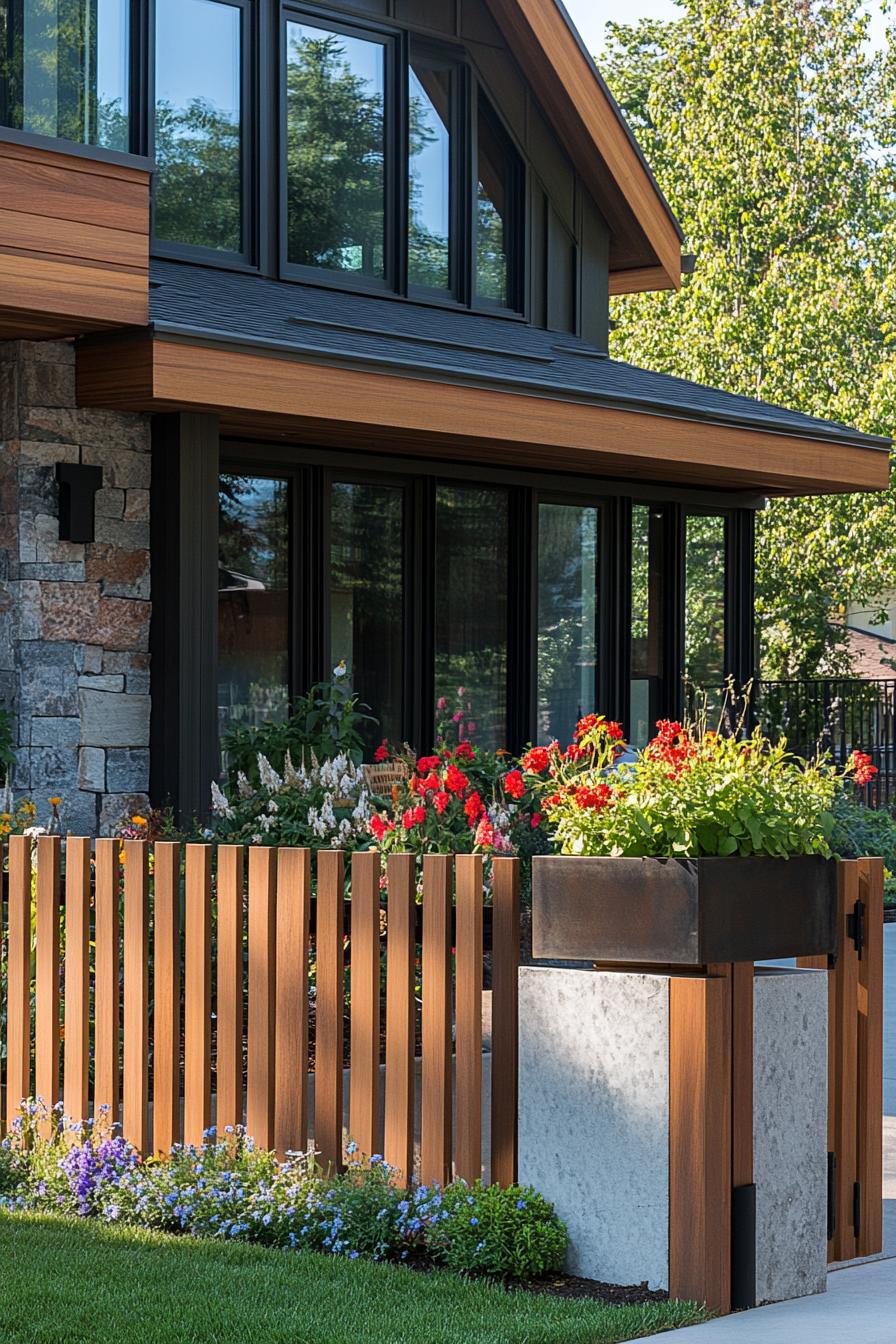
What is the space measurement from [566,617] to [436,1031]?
29.6 feet

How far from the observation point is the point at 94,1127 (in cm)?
562

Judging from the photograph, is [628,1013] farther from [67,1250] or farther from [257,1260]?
[67,1250]

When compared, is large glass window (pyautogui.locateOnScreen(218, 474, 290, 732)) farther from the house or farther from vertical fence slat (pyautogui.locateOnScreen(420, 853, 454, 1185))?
vertical fence slat (pyautogui.locateOnScreen(420, 853, 454, 1185))

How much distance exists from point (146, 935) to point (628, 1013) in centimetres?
171

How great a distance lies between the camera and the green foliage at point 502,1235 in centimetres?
464

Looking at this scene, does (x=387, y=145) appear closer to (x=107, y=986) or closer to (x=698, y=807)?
(x=107, y=986)

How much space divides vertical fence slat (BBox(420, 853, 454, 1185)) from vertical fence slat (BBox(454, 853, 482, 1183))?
0.12 feet

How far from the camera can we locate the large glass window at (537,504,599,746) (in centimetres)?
1355

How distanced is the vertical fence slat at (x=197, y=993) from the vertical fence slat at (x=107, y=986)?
0.29 meters

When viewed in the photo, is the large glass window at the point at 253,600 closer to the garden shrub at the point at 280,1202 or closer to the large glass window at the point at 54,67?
the large glass window at the point at 54,67

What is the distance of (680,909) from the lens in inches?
179

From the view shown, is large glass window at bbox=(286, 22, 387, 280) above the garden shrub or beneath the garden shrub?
above

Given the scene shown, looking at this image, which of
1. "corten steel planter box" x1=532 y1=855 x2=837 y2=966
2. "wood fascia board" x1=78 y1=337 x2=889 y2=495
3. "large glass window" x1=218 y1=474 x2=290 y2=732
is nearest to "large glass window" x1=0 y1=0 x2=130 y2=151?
"wood fascia board" x1=78 y1=337 x2=889 y2=495

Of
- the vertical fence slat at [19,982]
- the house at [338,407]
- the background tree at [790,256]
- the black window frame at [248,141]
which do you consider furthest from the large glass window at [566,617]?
the background tree at [790,256]
